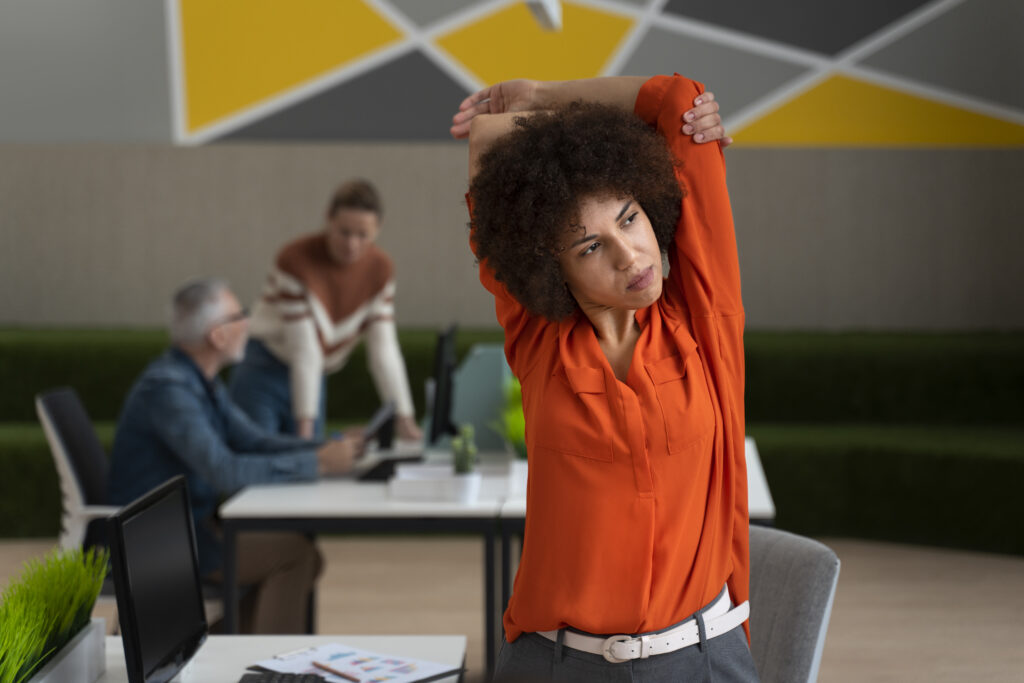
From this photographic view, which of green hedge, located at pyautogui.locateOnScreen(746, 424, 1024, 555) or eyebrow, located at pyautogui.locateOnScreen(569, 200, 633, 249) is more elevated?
eyebrow, located at pyautogui.locateOnScreen(569, 200, 633, 249)

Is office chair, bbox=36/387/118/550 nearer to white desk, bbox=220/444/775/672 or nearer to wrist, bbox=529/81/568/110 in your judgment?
white desk, bbox=220/444/775/672

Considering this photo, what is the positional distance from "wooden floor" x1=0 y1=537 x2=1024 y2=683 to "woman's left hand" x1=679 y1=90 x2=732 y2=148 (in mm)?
2650

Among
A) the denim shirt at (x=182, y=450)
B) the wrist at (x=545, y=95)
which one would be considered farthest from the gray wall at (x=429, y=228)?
the wrist at (x=545, y=95)

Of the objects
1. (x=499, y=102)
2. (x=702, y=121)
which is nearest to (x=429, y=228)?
(x=499, y=102)

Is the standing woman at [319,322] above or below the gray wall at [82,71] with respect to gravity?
below

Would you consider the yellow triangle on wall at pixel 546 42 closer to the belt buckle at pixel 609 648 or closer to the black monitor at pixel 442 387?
the black monitor at pixel 442 387

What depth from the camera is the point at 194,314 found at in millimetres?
3449

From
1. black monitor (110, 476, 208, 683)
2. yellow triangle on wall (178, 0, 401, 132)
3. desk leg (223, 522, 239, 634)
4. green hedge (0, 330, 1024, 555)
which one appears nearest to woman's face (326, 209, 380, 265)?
desk leg (223, 522, 239, 634)

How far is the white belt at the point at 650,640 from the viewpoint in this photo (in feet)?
5.04

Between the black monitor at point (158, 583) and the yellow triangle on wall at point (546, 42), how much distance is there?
5.25 m

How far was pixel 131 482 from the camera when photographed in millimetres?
3441

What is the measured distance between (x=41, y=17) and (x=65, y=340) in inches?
85.2

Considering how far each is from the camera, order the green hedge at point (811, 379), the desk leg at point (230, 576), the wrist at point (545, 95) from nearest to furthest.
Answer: the wrist at point (545, 95)
the desk leg at point (230, 576)
the green hedge at point (811, 379)

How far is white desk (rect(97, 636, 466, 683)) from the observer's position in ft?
6.75
